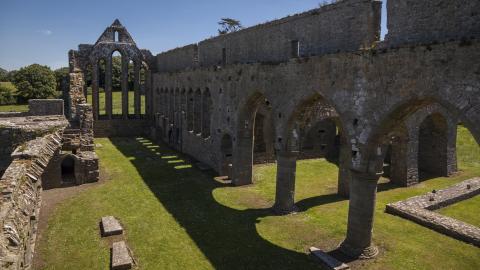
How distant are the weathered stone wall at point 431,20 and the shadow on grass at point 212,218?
7.25 m

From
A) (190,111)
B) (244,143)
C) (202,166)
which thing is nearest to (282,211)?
(244,143)

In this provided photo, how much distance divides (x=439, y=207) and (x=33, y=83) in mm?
49434

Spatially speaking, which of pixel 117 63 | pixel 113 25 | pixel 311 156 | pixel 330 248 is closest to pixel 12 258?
pixel 330 248

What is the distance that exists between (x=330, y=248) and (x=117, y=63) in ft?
186

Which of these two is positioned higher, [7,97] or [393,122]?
[7,97]

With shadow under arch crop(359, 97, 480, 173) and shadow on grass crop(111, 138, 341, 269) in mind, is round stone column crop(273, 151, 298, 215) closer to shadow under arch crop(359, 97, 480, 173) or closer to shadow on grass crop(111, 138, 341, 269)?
shadow on grass crop(111, 138, 341, 269)

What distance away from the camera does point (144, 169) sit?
22.0 meters

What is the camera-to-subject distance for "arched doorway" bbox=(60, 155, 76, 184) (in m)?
19.0

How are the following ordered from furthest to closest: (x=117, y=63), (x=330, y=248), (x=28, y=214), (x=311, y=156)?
(x=117, y=63)
(x=311, y=156)
(x=330, y=248)
(x=28, y=214)

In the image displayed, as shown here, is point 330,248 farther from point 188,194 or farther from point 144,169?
point 144,169

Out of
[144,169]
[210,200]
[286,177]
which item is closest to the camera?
[286,177]

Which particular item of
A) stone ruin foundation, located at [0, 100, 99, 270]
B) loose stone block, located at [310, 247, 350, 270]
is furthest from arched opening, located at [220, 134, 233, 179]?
loose stone block, located at [310, 247, 350, 270]

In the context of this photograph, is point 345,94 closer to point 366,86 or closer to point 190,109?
point 366,86

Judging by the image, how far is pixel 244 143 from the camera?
62.6 ft
